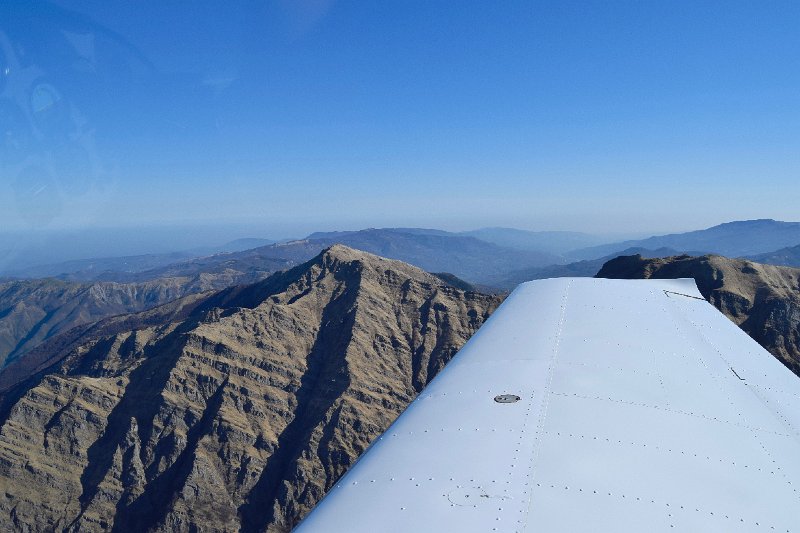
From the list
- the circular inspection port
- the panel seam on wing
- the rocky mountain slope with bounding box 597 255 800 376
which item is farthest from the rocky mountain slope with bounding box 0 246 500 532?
the circular inspection port

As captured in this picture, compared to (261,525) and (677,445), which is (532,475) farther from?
(261,525)

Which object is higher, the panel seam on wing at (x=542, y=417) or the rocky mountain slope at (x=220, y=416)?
the panel seam on wing at (x=542, y=417)

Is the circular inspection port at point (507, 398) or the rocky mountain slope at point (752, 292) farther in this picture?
the rocky mountain slope at point (752, 292)

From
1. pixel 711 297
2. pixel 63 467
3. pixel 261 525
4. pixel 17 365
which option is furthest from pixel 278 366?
pixel 17 365

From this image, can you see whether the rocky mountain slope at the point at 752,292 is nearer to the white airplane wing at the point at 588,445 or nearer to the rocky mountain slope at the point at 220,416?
the rocky mountain slope at the point at 220,416

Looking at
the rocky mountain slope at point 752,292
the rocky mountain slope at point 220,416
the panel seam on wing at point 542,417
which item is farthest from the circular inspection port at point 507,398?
the rocky mountain slope at point 220,416

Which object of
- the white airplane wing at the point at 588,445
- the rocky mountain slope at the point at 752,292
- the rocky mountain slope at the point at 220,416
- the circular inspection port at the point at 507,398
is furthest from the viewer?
the rocky mountain slope at the point at 220,416

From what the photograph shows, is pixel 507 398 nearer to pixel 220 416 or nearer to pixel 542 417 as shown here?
pixel 542 417
